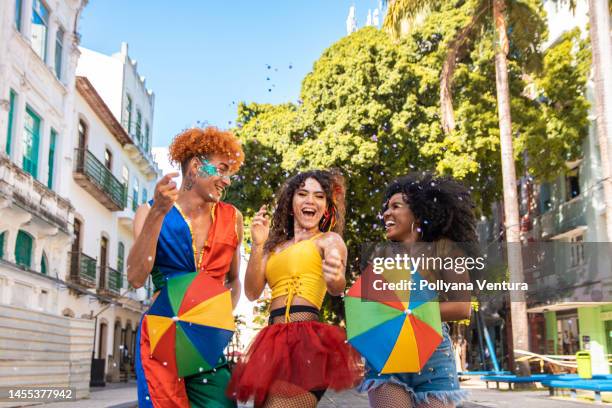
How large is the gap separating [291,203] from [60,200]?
65.6ft

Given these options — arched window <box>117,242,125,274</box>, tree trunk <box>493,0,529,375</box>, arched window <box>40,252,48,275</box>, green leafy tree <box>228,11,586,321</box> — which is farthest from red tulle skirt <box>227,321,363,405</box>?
arched window <box>117,242,125,274</box>

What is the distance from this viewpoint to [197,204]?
13.3 feet

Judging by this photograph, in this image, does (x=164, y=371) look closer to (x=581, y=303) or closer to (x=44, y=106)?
(x=44, y=106)

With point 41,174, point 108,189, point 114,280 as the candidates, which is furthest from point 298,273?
point 114,280

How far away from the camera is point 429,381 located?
4.11m

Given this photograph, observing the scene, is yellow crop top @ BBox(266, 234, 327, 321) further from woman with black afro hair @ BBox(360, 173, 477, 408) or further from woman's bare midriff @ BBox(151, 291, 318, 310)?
woman with black afro hair @ BBox(360, 173, 477, 408)

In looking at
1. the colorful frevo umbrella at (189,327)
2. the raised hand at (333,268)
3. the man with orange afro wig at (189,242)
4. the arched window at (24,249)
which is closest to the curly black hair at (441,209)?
the raised hand at (333,268)

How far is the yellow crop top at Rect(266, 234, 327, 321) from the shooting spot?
4.11 metres

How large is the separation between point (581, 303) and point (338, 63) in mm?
12998

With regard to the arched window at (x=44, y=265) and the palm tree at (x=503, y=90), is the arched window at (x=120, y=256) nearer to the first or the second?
the arched window at (x=44, y=265)

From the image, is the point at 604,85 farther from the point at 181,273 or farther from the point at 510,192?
the point at 181,273

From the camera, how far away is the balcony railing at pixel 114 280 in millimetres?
29922

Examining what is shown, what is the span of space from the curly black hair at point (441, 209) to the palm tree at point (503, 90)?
15.2 metres

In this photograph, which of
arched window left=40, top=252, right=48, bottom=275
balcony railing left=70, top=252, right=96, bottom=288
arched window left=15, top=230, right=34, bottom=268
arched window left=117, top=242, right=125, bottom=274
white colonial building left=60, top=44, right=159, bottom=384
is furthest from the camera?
arched window left=117, top=242, right=125, bottom=274
